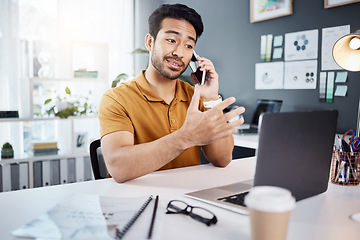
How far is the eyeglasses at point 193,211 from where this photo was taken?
768 mm

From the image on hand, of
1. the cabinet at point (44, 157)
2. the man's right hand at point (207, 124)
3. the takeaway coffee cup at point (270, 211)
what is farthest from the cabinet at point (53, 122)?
the takeaway coffee cup at point (270, 211)

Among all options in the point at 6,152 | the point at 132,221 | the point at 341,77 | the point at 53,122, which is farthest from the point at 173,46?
the point at 53,122

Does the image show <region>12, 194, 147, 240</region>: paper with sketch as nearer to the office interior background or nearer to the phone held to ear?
the phone held to ear

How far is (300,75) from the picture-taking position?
2.66m

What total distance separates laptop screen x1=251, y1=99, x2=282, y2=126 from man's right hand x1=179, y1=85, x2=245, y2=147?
1740mm

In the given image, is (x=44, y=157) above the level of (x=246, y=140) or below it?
below

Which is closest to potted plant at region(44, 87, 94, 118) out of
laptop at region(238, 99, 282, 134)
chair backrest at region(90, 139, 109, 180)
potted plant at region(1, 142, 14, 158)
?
potted plant at region(1, 142, 14, 158)

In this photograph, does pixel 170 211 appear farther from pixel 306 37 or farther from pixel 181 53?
pixel 306 37

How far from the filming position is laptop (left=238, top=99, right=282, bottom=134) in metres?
2.71

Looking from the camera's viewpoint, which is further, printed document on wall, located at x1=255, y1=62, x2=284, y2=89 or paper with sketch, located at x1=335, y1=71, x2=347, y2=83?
printed document on wall, located at x1=255, y1=62, x2=284, y2=89

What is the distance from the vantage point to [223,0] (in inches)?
131

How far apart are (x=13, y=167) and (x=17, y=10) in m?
1.62

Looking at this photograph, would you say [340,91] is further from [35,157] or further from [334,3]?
Answer: [35,157]

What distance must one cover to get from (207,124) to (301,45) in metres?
1.91
